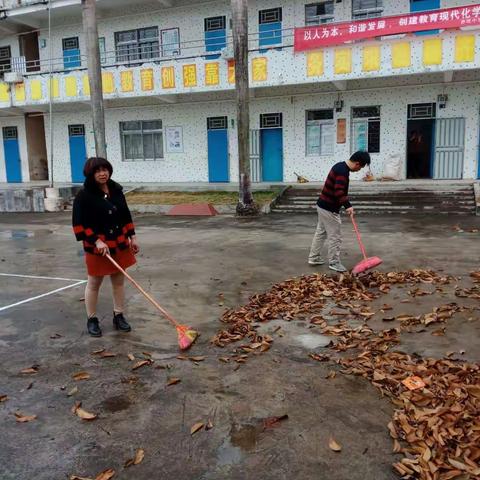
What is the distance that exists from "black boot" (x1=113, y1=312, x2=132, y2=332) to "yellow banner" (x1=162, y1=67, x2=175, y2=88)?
14109mm

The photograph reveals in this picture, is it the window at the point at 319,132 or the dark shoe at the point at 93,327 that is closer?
the dark shoe at the point at 93,327

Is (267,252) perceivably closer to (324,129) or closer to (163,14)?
(324,129)

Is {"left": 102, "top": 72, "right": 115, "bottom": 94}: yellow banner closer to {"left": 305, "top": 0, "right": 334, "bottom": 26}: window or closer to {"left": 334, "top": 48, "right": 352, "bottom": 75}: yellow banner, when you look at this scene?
{"left": 305, "top": 0, "right": 334, "bottom": 26}: window

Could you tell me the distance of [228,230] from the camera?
37.2 ft

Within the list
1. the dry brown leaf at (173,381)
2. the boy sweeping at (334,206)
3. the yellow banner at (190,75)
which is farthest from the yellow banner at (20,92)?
the dry brown leaf at (173,381)

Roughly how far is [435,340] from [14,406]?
3301 mm

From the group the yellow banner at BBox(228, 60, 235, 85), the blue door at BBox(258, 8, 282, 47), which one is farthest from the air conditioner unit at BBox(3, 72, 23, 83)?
the blue door at BBox(258, 8, 282, 47)

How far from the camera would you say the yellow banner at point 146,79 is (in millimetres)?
17844

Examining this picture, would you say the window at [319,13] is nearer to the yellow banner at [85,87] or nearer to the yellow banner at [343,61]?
the yellow banner at [343,61]

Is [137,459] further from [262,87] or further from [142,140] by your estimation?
[142,140]

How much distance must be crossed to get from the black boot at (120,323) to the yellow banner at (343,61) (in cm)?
1272

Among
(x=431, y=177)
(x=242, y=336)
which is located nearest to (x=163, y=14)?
(x=431, y=177)

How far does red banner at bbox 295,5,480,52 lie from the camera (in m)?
13.7

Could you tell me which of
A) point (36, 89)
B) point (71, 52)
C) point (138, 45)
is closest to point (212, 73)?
point (138, 45)
